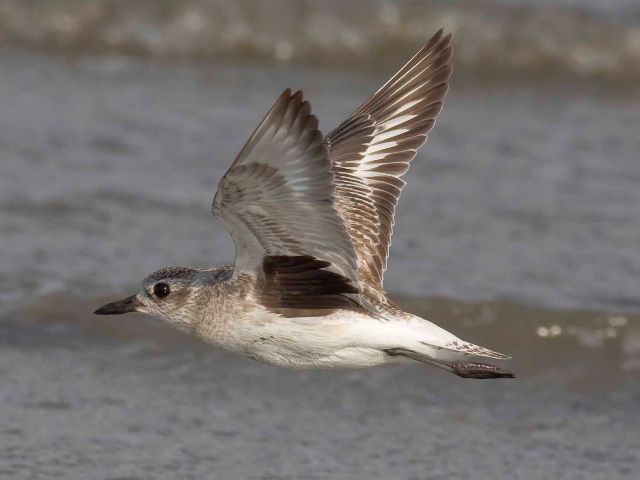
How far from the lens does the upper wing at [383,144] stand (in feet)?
20.6

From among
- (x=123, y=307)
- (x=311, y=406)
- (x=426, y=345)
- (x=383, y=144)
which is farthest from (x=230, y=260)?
(x=426, y=345)

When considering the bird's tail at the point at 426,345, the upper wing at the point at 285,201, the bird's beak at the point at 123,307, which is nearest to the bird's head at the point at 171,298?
the bird's beak at the point at 123,307

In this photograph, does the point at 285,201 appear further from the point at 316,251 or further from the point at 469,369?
the point at 469,369

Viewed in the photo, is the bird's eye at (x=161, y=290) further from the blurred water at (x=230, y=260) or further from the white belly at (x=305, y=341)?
the blurred water at (x=230, y=260)

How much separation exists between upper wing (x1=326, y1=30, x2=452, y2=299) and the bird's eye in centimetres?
94

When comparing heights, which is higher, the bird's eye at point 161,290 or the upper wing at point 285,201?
the upper wing at point 285,201

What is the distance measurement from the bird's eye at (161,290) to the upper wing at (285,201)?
19.3 inches

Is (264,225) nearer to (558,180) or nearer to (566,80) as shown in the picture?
(558,180)

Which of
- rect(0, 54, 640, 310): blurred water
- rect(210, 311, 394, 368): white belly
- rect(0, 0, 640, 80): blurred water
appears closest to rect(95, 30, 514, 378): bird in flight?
rect(210, 311, 394, 368): white belly

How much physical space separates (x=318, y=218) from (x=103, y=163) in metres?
4.97

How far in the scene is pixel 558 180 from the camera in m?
9.80

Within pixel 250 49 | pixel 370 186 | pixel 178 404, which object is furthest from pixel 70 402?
pixel 250 49

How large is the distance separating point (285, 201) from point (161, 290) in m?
1.14

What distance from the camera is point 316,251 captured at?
5.33 metres
